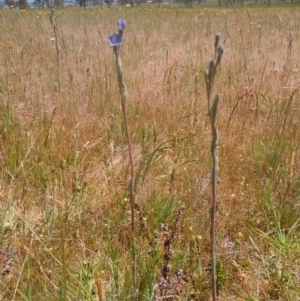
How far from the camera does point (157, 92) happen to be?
8.68 ft

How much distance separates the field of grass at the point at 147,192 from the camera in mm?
1050

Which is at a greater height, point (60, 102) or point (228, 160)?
point (60, 102)

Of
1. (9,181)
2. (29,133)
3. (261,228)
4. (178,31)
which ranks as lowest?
(261,228)

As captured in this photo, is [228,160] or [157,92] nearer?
[228,160]

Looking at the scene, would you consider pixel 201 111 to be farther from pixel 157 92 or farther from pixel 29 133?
pixel 29 133

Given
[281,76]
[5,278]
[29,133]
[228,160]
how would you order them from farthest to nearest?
[281,76]
[29,133]
[228,160]
[5,278]

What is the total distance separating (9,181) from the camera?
160 centimetres

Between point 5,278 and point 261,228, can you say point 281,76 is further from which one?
point 5,278

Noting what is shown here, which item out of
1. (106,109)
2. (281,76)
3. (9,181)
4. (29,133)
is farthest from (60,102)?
(281,76)

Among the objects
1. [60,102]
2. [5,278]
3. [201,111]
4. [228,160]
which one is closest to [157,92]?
[201,111]

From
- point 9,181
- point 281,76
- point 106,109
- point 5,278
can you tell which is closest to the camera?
point 5,278

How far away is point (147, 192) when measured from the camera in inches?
58.9

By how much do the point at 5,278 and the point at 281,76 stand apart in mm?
2614

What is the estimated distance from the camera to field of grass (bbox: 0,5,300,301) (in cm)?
105
